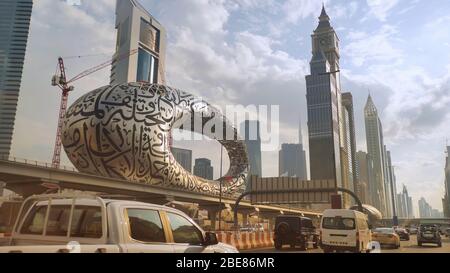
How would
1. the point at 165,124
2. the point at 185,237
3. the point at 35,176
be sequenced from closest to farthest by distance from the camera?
the point at 185,237
the point at 35,176
the point at 165,124

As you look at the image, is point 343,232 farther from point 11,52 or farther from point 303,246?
point 11,52

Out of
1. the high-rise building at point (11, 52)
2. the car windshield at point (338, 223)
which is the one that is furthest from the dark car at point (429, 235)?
the high-rise building at point (11, 52)

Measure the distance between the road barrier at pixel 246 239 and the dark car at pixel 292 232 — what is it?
2.26 meters

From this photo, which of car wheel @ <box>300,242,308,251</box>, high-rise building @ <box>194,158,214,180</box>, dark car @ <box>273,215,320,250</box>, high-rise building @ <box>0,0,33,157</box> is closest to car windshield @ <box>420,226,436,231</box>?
dark car @ <box>273,215,320,250</box>

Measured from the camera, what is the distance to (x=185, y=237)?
6.77m

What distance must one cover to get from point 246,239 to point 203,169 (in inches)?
5797

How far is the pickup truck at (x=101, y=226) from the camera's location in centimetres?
555

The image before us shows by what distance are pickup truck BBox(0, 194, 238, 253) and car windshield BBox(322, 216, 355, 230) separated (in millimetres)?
13667

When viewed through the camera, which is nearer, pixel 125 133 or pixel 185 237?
pixel 185 237

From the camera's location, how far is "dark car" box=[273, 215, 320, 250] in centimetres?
2593

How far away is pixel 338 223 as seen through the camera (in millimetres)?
19250

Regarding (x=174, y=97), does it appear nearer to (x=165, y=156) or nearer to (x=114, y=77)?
(x=165, y=156)
